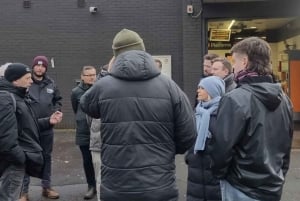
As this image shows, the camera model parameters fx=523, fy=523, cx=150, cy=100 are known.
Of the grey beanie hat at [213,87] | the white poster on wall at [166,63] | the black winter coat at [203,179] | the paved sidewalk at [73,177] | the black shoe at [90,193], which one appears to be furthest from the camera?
the white poster on wall at [166,63]

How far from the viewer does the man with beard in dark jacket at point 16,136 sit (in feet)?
15.5

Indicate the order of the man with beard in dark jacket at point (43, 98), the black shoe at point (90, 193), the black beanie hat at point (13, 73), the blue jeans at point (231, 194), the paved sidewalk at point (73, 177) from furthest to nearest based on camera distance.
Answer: the paved sidewalk at point (73, 177) < the black shoe at point (90, 193) < the man with beard in dark jacket at point (43, 98) < the black beanie hat at point (13, 73) < the blue jeans at point (231, 194)

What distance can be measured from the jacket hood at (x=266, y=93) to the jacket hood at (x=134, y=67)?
62cm

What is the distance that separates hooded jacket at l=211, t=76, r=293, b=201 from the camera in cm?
328

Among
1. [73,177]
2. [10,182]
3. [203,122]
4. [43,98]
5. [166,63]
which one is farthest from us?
[166,63]

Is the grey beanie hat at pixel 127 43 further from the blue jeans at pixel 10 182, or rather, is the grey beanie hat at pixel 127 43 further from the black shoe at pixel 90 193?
the black shoe at pixel 90 193

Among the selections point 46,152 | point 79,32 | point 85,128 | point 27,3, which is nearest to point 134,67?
point 85,128

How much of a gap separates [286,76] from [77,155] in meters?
7.20

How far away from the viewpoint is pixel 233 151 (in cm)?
334

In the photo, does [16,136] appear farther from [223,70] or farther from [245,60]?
[245,60]

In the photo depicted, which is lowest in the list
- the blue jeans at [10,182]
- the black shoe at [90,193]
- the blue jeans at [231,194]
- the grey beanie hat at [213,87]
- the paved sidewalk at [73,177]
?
the paved sidewalk at [73,177]

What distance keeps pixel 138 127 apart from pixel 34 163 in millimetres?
2209

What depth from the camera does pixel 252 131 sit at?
329cm

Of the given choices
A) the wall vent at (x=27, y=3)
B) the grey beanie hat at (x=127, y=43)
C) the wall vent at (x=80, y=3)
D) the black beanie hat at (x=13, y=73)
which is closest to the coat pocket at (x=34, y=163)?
the black beanie hat at (x=13, y=73)
